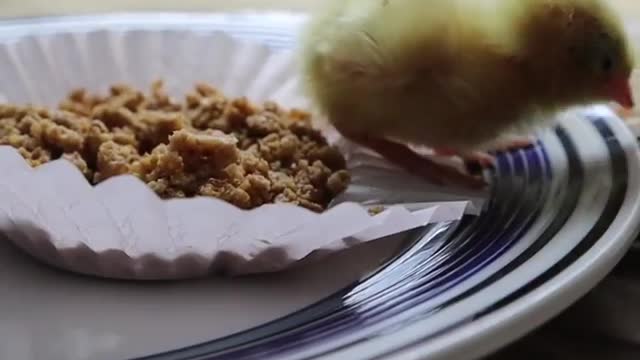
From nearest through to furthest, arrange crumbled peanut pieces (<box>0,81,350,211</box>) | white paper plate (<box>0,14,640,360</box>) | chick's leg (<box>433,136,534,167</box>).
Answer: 1. white paper plate (<box>0,14,640,360</box>)
2. crumbled peanut pieces (<box>0,81,350,211</box>)
3. chick's leg (<box>433,136,534,167</box>)

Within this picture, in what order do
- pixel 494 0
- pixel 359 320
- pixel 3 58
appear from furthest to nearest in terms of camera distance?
pixel 3 58 < pixel 494 0 < pixel 359 320

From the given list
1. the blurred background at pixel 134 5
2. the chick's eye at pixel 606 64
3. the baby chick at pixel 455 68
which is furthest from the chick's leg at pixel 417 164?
the blurred background at pixel 134 5

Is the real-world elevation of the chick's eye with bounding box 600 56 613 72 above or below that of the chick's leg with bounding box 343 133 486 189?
above

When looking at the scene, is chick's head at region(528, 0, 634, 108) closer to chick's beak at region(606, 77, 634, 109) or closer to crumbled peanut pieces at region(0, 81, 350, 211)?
chick's beak at region(606, 77, 634, 109)

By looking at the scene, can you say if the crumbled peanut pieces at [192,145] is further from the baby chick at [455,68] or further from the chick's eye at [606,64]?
the chick's eye at [606,64]

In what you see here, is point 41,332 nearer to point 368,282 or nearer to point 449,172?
point 368,282

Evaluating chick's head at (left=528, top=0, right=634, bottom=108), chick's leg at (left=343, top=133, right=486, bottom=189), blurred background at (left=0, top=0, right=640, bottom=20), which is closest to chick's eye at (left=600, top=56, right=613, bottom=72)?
chick's head at (left=528, top=0, right=634, bottom=108)

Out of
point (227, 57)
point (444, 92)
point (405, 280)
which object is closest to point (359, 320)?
point (405, 280)
